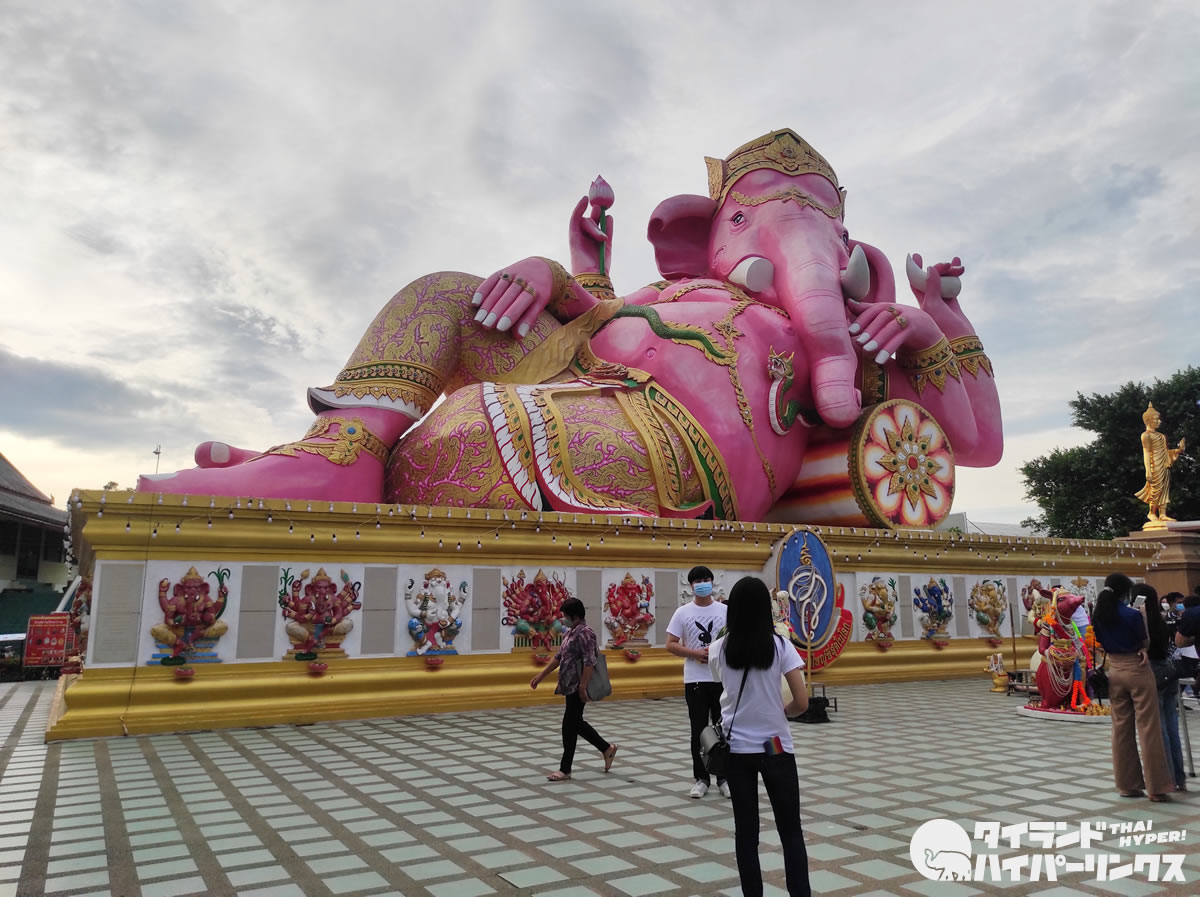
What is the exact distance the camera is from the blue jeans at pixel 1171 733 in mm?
4605

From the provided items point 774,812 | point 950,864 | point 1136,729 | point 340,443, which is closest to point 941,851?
point 950,864

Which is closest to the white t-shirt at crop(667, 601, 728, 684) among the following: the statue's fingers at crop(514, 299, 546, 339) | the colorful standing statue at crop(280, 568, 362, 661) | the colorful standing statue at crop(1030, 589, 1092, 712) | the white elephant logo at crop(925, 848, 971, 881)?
the white elephant logo at crop(925, 848, 971, 881)

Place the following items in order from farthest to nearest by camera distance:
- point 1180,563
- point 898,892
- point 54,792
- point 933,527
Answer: point 1180,563 → point 933,527 → point 54,792 → point 898,892

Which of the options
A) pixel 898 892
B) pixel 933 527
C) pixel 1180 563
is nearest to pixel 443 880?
pixel 898 892

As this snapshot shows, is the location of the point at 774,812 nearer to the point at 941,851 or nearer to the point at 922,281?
the point at 941,851

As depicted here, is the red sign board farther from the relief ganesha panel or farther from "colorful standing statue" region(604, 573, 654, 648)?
"colorful standing statue" region(604, 573, 654, 648)

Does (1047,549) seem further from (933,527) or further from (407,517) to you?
(407,517)

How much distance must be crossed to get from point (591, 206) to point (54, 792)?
923 centimetres

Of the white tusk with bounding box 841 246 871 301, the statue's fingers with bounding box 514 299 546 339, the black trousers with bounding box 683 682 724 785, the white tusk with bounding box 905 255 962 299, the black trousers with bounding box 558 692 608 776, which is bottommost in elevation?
the black trousers with bounding box 558 692 608 776

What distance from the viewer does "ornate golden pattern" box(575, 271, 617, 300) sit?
37.2ft

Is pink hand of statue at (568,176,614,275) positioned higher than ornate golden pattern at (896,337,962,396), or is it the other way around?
pink hand of statue at (568,176,614,275)

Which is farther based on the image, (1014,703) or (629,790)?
(1014,703)

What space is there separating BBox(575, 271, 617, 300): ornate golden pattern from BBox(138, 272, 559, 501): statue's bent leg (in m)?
1.64

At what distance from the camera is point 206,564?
689 centimetres
